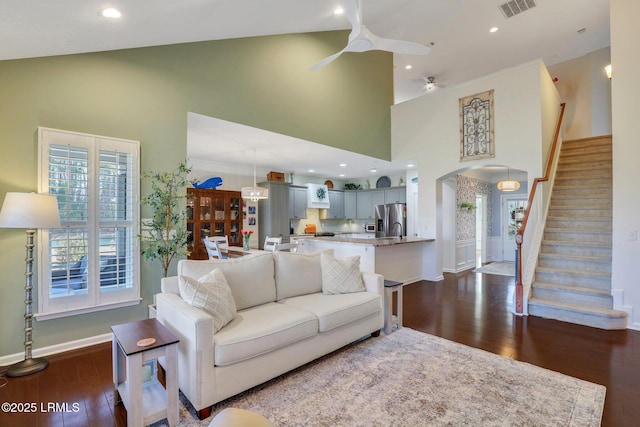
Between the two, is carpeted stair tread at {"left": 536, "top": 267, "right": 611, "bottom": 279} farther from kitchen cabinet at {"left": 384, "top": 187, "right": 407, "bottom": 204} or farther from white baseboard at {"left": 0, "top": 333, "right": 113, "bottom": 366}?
white baseboard at {"left": 0, "top": 333, "right": 113, "bottom": 366}

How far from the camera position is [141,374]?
6.02ft

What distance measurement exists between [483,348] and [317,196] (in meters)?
6.10

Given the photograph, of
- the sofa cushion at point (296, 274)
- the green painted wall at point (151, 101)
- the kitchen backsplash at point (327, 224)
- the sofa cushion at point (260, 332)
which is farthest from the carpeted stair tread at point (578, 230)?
the kitchen backsplash at point (327, 224)

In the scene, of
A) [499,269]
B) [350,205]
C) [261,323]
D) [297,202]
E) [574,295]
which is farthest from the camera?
[350,205]

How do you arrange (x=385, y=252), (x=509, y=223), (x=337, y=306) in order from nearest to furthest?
(x=337, y=306) < (x=385, y=252) < (x=509, y=223)

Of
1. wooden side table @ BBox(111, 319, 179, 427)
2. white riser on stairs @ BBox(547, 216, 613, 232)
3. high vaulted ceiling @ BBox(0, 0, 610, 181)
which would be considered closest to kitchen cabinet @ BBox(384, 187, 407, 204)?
high vaulted ceiling @ BBox(0, 0, 610, 181)

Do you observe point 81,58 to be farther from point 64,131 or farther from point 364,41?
point 364,41

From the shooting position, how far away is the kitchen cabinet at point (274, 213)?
25.3 feet

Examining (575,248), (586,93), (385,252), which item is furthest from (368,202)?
(586,93)

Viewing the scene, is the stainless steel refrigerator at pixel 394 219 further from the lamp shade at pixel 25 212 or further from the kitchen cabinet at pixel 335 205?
the lamp shade at pixel 25 212

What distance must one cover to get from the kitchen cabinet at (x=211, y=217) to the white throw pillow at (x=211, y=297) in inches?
155

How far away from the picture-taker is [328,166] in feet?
25.1

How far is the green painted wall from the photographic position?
280 centimetres

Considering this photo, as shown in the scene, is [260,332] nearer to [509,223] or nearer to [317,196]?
[317,196]
